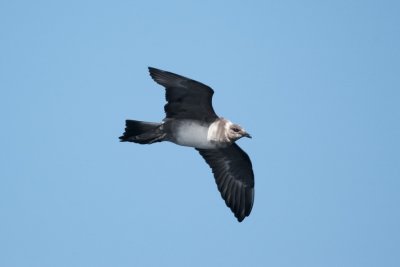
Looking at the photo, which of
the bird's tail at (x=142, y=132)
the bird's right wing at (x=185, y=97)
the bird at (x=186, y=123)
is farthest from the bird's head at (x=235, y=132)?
the bird's tail at (x=142, y=132)

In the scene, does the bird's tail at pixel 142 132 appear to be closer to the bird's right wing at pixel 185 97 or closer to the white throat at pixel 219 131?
the bird's right wing at pixel 185 97

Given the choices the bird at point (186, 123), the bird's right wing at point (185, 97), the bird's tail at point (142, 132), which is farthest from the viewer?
the bird's tail at point (142, 132)

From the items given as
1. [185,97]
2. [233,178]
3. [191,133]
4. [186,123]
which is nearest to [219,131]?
[191,133]

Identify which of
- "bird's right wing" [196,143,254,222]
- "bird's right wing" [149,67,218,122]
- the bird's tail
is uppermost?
"bird's right wing" [149,67,218,122]

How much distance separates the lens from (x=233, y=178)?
48.0 ft

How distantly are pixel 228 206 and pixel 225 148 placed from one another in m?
1.19

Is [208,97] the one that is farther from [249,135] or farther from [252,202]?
[252,202]

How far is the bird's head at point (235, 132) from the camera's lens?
43.0ft

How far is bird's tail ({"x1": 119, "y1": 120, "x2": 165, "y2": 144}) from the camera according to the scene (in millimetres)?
12883

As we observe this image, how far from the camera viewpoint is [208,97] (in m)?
12.8

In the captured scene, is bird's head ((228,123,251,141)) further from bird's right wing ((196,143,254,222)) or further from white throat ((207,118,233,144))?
bird's right wing ((196,143,254,222))

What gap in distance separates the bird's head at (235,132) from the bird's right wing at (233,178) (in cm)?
128

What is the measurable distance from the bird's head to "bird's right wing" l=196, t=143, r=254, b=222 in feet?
4.18

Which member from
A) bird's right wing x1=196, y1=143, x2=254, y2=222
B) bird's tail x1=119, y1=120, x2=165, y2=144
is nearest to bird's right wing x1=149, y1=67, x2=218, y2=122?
bird's tail x1=119, y1=120, x2=165, y2=144
